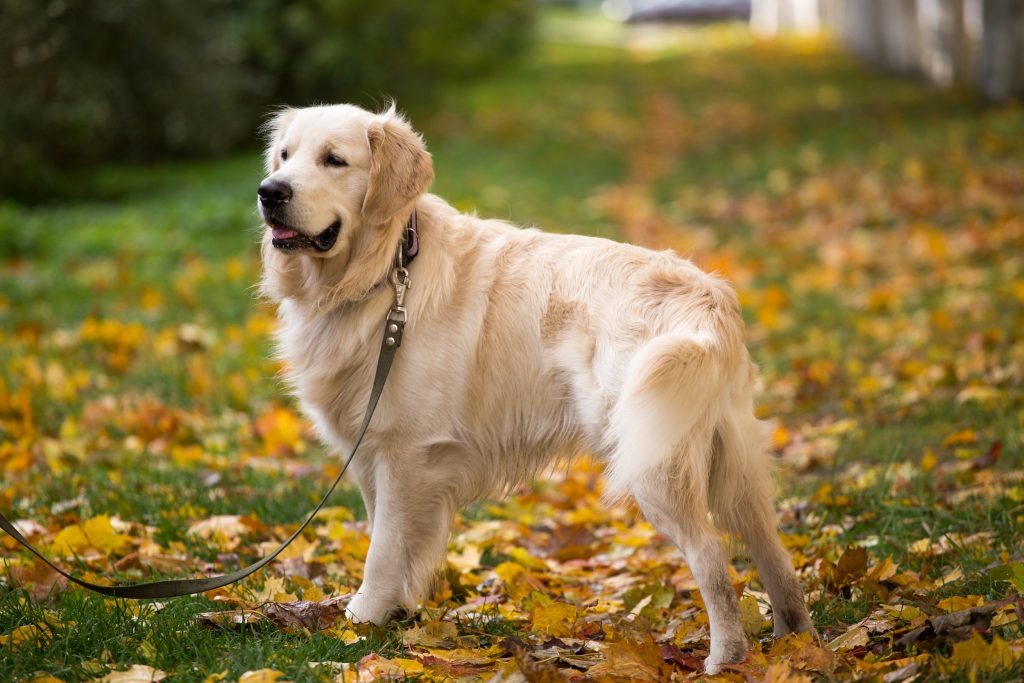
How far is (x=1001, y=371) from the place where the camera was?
547 centimetres

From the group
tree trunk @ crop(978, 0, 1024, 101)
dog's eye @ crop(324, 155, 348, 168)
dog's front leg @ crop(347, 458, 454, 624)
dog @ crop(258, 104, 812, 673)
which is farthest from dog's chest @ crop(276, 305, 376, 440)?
tree trunk @ crop(978, 0, 1024, 101)

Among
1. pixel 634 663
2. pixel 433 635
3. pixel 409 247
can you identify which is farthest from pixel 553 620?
pixel 409 247

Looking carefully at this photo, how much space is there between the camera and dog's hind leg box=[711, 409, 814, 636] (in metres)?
3.05

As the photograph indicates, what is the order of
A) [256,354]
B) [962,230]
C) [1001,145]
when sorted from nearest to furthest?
1. [256,354]
2. [962,230]
3. [1001,145]

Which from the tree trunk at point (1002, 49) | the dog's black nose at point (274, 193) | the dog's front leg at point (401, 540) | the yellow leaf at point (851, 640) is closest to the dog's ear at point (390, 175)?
the dog's black nose at point (274, 193)

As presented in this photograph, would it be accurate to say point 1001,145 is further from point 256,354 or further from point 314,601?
point 314,601

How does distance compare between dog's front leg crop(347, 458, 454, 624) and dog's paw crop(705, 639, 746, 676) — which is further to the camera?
dog's front leg crop(347, 458, 454, 624)

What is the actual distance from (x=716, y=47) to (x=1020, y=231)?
28.6m

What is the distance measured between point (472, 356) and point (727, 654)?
119 centimetres

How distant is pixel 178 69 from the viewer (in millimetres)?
15016

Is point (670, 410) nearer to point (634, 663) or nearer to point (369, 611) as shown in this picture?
point (634, 663)

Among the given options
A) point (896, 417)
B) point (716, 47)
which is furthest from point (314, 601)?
point (716, 47)

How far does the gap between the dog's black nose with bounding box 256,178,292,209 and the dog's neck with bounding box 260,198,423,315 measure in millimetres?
218

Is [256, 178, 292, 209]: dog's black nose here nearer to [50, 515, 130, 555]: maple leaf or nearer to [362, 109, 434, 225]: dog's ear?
[362, 109, 434, 225]: dog's ear
